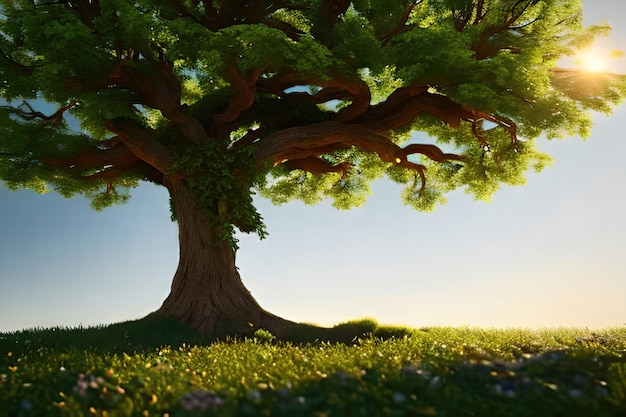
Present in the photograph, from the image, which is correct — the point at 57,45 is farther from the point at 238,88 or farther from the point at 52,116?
the point at 52,116

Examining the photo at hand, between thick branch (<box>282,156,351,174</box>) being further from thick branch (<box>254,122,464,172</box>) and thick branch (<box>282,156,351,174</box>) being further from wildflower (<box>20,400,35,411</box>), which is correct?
wildflower (<box>20,400,35,411</box>)

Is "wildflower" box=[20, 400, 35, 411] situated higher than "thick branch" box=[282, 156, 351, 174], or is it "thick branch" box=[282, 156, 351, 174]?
"thick branch" box=[282, 156, 351, 174]

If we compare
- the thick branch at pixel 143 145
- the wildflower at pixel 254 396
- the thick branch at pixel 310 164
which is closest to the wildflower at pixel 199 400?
the wildflower at pixel 254 396

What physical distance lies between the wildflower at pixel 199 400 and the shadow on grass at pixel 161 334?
7903mm

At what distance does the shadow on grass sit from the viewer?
13453 mm

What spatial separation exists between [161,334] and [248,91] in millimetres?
7071

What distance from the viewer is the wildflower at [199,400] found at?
179 inches

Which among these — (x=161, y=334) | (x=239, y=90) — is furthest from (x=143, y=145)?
(x=161, y=334)

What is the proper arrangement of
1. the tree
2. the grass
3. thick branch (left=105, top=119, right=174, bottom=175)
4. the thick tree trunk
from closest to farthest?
the grass
the tree
the thick tree trunk
thick branch (left=105, top=119, right=174, bottom=175)

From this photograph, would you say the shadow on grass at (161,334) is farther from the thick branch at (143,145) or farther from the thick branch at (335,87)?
the thick branch at (335,87)

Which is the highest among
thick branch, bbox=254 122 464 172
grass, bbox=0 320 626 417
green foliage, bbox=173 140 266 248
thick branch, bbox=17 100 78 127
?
thick branch, bbox=17 100 78 127

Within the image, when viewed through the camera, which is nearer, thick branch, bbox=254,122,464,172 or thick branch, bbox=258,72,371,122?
thick branch, bbox=258,72,371,122

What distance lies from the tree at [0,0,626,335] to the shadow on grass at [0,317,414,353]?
71cm

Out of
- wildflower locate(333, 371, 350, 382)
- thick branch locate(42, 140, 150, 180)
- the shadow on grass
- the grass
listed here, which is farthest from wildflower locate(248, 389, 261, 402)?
thick branch locate(42, 140, 150, 180)
